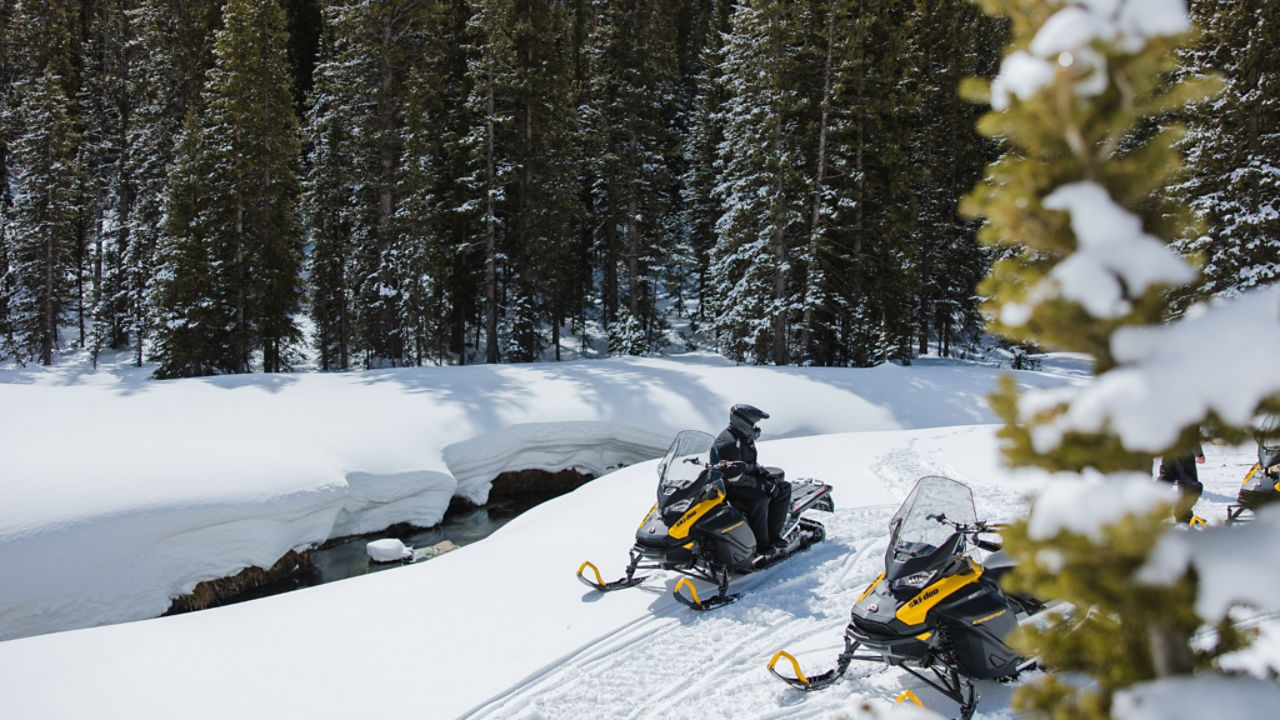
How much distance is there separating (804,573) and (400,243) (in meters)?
17.4

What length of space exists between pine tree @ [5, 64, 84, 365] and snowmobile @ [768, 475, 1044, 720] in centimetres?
3291

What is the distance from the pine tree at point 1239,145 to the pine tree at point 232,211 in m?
24.2

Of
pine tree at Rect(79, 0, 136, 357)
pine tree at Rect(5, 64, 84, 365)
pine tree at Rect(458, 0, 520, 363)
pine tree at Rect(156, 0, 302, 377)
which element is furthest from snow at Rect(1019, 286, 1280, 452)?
pine tree at Rect(5, 64, 84, 365)

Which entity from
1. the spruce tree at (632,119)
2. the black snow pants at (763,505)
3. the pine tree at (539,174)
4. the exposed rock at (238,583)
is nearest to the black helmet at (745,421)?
the black snow pants at (763,505)

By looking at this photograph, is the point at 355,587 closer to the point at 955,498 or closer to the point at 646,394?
the point at 955,498

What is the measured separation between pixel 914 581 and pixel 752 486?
7.73 ft

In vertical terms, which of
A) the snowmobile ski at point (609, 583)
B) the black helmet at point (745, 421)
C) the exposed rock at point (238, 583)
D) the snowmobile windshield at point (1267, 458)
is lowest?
the exposed rock at point (238, 583)

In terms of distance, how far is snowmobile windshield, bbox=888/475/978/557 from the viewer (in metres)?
4.91

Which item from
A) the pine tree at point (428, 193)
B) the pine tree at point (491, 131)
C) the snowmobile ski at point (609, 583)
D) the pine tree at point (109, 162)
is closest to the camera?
the snowmobile ski at point (609, 583)

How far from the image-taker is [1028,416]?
1718mm

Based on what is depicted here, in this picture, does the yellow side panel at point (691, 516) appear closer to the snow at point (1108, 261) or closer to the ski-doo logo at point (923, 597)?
the ski-doo logo at point (923, 597)

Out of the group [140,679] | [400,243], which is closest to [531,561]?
[140,679]

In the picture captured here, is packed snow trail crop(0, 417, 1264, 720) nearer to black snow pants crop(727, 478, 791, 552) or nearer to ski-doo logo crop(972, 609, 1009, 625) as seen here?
black snow pants crop(727, 478, 791, 552)

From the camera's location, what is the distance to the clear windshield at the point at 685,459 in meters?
6.72
